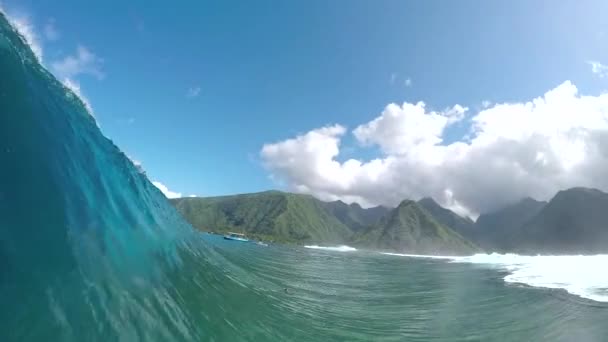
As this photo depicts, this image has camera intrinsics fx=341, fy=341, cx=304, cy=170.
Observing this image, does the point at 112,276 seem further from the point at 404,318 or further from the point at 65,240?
the point at 404,318

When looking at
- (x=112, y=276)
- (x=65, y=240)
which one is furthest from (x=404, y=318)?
(x=65, y=240)

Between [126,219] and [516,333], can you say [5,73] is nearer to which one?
[126,219]

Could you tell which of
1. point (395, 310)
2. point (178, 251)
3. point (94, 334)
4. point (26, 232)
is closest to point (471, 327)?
point (395, 310)

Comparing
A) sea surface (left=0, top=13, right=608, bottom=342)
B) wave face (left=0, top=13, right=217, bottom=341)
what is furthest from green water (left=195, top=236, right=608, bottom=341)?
wave face (left=0, top=13, right=217, bottom=341)

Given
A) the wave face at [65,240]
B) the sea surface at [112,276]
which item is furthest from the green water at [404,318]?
the wave face at [65,240]

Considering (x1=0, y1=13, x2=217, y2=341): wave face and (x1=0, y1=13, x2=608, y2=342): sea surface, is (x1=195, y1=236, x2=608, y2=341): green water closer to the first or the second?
(x1=0, y1=13, x2=608, y2=342): sea surface

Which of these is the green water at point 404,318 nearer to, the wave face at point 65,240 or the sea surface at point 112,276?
the sea surface at point 112,276
